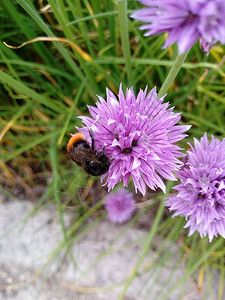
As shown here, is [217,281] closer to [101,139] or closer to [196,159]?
[196,159]

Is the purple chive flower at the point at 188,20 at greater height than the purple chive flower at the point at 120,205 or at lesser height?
greater

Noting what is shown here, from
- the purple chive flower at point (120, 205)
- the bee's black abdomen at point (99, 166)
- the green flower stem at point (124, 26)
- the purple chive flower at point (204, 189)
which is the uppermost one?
the green flower stem at point (124, 26)

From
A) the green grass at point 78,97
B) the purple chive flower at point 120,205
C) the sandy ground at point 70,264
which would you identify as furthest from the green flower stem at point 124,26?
the sandy ground at point 70,264

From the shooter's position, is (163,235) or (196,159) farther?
(163,235)

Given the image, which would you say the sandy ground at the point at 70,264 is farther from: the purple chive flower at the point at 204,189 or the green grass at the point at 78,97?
the purple chive flower at the point at 204,189

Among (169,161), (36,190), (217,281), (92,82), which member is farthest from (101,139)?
(217,281)

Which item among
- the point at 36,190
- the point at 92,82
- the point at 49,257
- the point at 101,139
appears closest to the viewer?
the point at 101,139

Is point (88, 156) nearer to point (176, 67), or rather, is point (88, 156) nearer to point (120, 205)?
point (176, 67)

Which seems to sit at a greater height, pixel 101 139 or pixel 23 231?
pixel 101 139
